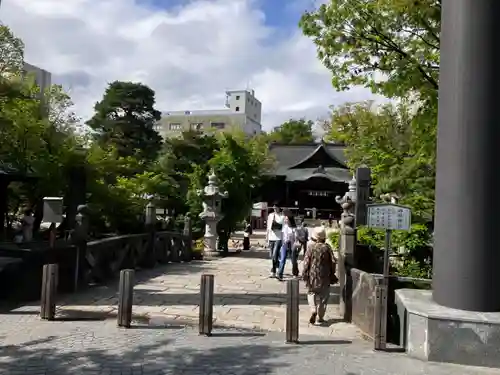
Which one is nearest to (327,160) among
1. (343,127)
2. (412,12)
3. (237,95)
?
(343,127)

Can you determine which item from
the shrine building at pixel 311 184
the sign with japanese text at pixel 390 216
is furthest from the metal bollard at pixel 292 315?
the shrine building at pixel 311 184

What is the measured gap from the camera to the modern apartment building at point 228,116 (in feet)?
265

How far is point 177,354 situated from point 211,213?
11638mm

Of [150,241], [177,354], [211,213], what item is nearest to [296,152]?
[211,213]

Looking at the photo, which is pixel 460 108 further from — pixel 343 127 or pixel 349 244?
pixel 343 127

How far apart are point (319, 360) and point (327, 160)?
36.6 metres

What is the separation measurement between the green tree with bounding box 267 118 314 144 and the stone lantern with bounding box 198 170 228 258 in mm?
38823

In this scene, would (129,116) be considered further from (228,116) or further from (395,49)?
(228,116)

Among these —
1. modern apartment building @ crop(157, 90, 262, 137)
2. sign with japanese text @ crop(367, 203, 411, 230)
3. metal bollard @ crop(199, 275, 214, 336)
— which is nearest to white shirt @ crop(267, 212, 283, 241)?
sign with japanese text @ crop(367, 203, 411, 230)

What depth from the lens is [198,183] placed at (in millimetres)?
18422

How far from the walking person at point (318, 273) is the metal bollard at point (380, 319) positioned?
1.23 metres

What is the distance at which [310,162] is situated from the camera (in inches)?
1610

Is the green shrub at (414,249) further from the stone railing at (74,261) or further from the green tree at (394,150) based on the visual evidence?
the stone railing at (74,261)

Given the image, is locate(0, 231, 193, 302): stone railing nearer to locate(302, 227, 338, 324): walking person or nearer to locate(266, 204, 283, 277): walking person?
locate(266, 204, 283, 277): walking person
